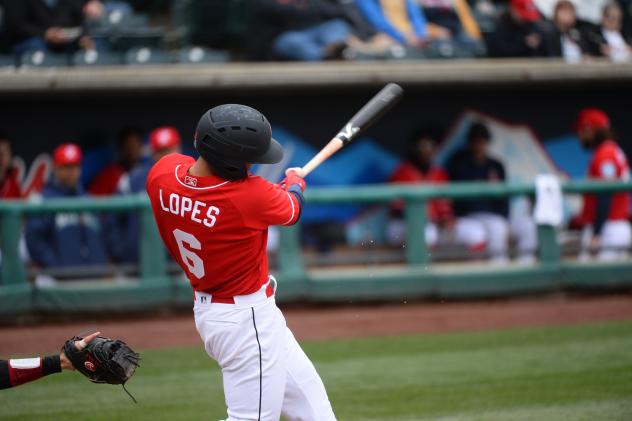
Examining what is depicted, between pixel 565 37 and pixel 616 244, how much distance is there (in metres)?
2.82

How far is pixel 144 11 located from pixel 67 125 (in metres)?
2.07

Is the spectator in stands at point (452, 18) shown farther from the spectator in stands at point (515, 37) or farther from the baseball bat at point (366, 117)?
the baseball bat at point (366, 117)

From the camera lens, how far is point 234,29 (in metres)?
10.7

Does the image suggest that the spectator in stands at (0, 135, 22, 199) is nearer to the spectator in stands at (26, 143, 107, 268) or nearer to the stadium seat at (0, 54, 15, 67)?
the stadium seat at (0, 54, 15, 67)

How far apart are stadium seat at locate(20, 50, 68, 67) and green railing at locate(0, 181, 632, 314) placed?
6.07ft

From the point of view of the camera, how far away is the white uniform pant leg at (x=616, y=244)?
30.3ft

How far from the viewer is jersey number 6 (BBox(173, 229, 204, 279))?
3779 mm

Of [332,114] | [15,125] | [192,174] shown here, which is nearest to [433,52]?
[332,114]

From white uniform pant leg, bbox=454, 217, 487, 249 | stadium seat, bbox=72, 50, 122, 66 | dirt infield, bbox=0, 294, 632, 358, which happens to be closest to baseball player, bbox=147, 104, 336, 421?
dirt infield, bbox=0, 294, 632, 358

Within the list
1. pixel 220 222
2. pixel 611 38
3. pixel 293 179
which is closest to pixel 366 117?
pixel 293 179

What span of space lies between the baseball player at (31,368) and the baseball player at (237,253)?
0.64m

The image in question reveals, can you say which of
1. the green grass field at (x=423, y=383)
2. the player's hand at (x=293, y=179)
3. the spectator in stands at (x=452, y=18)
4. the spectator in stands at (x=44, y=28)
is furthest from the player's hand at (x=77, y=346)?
the spectator in stands at (x=452, y=18)

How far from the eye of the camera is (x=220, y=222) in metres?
3.71

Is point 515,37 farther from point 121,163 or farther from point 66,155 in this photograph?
point 66,155
